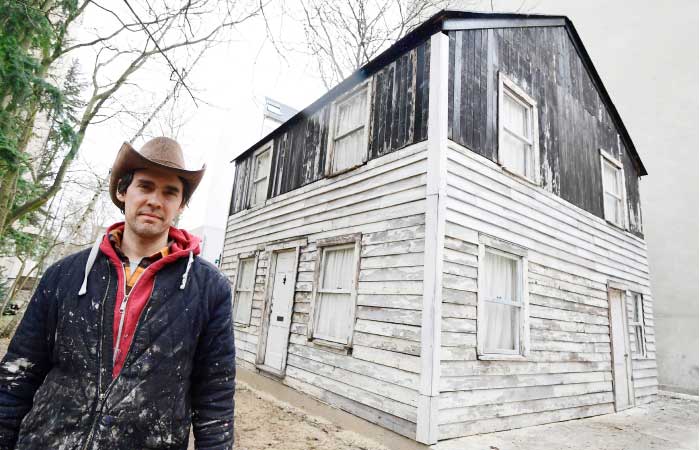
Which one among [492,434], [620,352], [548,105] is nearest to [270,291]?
[492,434]

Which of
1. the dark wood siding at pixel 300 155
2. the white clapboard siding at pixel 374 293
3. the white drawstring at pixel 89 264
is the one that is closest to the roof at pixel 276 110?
the dark wood siding at pixel 300 155

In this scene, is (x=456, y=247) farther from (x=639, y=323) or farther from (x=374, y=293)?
(x=639, y=323)

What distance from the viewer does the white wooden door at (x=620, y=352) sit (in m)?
7.84

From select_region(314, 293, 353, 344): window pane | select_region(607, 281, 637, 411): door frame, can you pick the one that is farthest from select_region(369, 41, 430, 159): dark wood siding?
select_region(607, 281, 637, 411): door frame

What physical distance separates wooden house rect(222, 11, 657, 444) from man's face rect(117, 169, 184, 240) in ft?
11.6

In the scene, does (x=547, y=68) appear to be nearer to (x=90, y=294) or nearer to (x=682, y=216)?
(x=682, y=216)

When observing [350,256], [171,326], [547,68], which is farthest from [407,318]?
[547,68]

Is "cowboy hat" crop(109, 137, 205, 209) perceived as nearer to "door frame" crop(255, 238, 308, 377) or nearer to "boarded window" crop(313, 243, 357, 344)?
"boarded window" crop(313, 243, 357, 344)

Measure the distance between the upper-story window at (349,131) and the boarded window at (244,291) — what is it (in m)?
3.64

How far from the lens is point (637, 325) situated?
30.0 ft

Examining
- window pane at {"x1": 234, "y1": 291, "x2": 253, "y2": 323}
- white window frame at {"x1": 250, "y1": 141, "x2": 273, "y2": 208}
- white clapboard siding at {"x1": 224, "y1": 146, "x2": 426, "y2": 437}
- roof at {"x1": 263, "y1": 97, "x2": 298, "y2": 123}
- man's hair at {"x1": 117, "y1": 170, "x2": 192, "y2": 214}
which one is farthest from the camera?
roof at {"x1": 263, "y1": 97, "x2": 298, "y2": 123}

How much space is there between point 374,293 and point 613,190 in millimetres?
7763

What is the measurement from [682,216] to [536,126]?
27.4ft

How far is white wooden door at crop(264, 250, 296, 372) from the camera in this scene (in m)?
7.34
